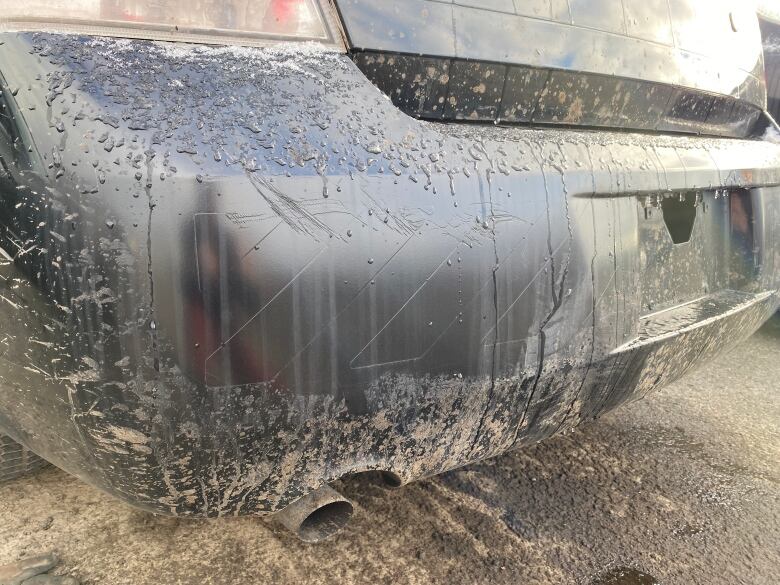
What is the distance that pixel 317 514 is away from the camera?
4.47 feet

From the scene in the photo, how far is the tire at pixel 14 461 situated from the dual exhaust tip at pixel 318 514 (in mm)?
950

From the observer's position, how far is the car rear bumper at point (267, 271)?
93cm

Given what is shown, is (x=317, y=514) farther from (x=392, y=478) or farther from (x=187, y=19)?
(x=187, y=19)

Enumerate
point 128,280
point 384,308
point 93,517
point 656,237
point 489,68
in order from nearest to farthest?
1. point 128,280
2. point 384,308
3. point 489,68
4. point 656,237
5. point 93,517

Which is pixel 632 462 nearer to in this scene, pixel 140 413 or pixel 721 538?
pixel 721 538

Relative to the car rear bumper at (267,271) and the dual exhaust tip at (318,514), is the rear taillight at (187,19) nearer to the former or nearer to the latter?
the car rear bumper at (267,271)

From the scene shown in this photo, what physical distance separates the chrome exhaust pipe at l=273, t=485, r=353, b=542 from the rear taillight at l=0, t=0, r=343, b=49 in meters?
0.85

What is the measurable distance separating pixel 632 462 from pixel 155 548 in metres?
1.60

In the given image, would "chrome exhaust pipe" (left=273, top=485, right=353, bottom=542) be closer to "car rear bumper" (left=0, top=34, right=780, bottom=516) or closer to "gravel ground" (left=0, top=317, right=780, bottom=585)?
"car rear bumper" (left=0, top=34, right=780, bottom=516)

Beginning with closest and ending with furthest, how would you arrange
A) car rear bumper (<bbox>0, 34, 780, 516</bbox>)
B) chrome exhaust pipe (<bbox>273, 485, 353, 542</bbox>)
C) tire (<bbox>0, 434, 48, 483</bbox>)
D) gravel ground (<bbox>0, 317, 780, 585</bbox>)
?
car rear bumper (<bbox>0, 34, 780, 516</bbox>), chrome exhaust pipe (<bbox>273, 485, 353, 542</bbox>), gravel ground (<bbox>0, 317, 780, 585</bbox>), tire (<bbox>0, 434, 48, 483</bbox>)

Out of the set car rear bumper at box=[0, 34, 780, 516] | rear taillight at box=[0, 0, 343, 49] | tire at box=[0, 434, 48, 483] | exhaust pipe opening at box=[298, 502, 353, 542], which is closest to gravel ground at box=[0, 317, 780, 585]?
tire at box=[0, 434, 48, 483]

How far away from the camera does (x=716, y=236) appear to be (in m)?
1.80

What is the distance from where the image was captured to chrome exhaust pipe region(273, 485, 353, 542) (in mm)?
1268

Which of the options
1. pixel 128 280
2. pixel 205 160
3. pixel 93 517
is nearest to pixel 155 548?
pixel 93 517
